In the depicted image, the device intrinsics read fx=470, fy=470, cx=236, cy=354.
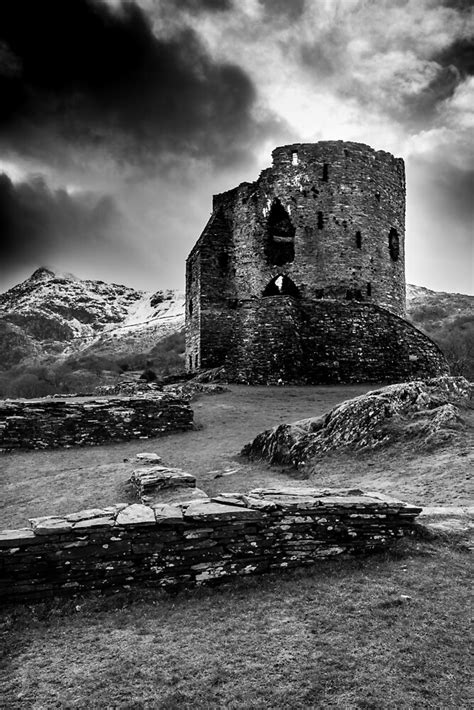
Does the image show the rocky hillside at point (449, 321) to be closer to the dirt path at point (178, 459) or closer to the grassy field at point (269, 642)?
the dirt path at point (178, 459)

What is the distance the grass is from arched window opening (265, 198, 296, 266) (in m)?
24.8

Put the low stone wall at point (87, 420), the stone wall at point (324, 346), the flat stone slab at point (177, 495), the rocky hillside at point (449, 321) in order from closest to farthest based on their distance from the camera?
the flat stone slab at point (177, 495) < the low stone wall at point (87, 420) < the stone wall at point (324, 346) < the rocky hillside at point (449, 321)

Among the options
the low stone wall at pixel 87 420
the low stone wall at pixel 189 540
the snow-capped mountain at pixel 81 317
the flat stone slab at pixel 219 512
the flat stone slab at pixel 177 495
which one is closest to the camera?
the low stone wall at pixel 189 540


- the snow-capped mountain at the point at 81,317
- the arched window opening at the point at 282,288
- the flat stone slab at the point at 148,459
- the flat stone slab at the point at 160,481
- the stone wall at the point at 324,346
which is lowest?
the flat stone slab at the point at 148,459

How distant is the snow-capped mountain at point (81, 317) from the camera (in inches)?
3994

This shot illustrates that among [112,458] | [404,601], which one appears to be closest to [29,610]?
[404,601]

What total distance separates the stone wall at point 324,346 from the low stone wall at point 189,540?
15662 millimetres

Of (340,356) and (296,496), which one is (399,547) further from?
(340,356)

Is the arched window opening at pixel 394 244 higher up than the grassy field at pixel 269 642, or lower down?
higher up

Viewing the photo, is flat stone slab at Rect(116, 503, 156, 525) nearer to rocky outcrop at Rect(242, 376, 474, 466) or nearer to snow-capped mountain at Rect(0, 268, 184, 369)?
rocky outcrop at Rect(242, 376, 474, 466)

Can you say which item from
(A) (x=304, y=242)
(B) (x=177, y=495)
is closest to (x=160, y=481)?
(B) (x=177, y=495)

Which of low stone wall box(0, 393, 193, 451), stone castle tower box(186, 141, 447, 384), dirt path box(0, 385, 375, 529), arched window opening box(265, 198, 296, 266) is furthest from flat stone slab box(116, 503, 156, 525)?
arched window opening box(265, 198, 296, 266)

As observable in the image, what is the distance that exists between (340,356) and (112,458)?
42.3 feet

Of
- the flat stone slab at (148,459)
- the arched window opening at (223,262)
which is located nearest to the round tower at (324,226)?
the arched window opening at (223,262)
